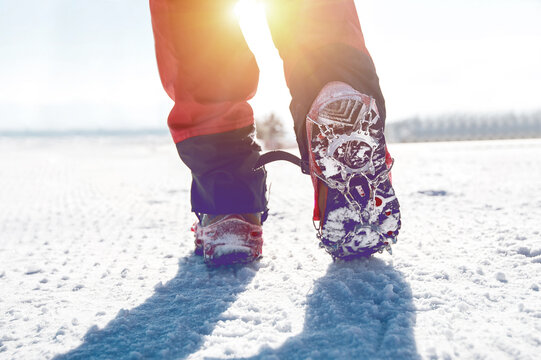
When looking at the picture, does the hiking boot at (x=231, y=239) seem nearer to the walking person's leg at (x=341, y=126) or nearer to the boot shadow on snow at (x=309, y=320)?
the boot shadow on snow at (x=309, y=320)

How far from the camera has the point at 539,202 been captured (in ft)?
4.00

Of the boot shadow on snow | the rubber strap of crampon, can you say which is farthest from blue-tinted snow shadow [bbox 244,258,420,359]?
the rubber strap of crampon

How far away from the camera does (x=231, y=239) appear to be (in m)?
0.84

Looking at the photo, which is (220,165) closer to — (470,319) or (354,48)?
(354,48)

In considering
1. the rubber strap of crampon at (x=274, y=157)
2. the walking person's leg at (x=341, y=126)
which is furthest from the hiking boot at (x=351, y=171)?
the rubber strap of crampon at (x=274, y=157)

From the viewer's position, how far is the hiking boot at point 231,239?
0.83 metres

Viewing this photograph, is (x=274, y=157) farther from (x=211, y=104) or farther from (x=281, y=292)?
(x=281, y=292)

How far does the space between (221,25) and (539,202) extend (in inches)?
40.8

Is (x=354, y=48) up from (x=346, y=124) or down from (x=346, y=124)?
up

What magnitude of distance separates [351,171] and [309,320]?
262 mm

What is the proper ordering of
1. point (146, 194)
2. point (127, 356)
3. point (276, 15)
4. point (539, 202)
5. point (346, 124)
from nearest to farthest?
point (127, 356)
point (346, 124)
point (276, 15)
point (539, 202)
point (146, 194)

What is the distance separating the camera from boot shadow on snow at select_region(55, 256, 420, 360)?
1.53ft

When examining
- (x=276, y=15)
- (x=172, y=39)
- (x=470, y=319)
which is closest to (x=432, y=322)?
(x=470, y=319)

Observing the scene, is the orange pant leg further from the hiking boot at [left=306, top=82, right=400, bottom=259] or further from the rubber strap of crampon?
the hiking boot at [left=306, top=82, right=400, bottom=259]
